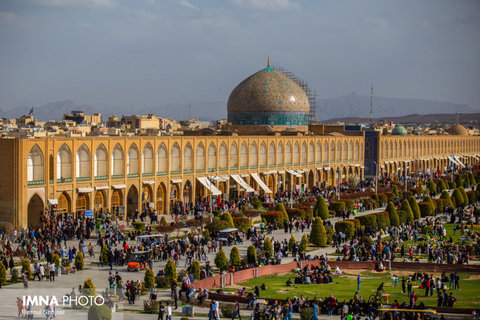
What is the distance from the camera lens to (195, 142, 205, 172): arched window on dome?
47.8 m

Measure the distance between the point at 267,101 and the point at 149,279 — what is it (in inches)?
1676

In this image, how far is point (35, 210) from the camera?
35125mm

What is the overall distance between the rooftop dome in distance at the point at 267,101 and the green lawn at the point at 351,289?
37.3 metres

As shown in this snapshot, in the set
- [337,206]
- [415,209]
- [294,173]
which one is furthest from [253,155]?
[415,209]

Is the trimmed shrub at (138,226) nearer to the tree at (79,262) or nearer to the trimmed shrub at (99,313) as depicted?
the tree at (79,262)

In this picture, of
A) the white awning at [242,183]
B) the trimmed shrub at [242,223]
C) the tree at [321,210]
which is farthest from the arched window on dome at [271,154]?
the trimmed shrub at [242,223]

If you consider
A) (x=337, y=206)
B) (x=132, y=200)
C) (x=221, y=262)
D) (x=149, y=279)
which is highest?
(x=132, y=200)

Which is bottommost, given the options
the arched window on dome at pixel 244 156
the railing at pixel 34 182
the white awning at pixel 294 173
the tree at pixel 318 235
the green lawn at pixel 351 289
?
the green lawn at pixel 351 289

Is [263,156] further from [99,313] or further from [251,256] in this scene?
[99,313]

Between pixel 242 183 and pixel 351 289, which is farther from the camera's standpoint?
pixel 242 183

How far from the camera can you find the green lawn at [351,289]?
2408cm

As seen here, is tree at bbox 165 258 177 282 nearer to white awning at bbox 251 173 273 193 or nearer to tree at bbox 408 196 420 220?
tree at bbox 408 196 420 220

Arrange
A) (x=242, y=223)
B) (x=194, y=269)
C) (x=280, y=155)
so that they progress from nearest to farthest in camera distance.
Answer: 1. (x=194, y=269)
2. (x=242, y=223)
3. (x=280, y=155)

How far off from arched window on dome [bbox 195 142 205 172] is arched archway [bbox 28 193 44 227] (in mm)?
14375
